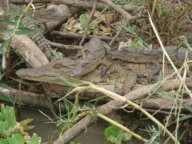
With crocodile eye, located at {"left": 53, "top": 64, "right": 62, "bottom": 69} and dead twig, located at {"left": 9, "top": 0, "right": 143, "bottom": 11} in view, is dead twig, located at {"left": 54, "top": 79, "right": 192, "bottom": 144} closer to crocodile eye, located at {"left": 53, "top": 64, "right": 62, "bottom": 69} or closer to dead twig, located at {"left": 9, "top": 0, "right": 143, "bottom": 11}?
crocodile eye, located at {"left": 53, "top": 64, "right": 62, "bottom": 69}

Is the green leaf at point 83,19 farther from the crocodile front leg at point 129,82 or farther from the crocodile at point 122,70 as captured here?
the crocodile front leg at point 129,82

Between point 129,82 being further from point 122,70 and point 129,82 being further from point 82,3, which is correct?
point 82,3

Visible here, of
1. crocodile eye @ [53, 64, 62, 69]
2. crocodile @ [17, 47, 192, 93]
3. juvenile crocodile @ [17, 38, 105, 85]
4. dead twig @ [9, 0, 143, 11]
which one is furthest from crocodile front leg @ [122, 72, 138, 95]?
dead twig @ [9, 0, 143, 11]

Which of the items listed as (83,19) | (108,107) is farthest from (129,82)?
(83,19)

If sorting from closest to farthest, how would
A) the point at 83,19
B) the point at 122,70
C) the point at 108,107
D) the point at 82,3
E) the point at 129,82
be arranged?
the point at 108,107, the point at 129,82, the point at 122,70, the point at 82,3, the point at 83,19

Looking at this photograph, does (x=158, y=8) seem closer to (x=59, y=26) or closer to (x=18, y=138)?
(x=59, y=26)

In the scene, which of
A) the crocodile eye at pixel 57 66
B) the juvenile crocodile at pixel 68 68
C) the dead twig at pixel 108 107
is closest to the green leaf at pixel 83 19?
the juvenile crocodile at pixel 68 68
